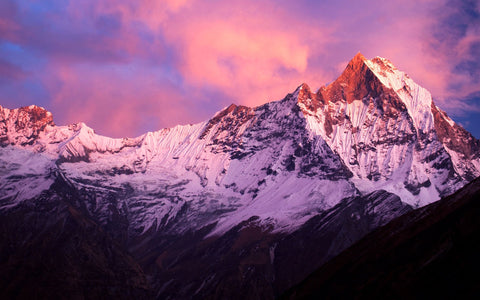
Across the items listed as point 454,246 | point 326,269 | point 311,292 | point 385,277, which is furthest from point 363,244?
point 454,246

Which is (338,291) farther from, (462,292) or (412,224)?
(462,292)

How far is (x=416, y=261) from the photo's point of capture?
120875mm

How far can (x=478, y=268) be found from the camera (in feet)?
309

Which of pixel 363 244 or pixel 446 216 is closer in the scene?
pixel 446 216

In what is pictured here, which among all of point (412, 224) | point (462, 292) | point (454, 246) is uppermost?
point (412, 224)

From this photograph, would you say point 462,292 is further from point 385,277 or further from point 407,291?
point 385,277

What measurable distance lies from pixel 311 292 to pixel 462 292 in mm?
65204

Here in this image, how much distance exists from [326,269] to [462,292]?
255 ft

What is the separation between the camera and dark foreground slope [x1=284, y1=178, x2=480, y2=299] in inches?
3912

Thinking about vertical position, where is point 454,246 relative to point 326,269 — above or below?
below

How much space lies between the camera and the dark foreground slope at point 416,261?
9938 cm

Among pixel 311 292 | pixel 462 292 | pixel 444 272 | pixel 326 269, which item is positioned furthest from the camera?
pixel 326 269

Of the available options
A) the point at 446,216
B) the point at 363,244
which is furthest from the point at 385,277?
the point at 363,244

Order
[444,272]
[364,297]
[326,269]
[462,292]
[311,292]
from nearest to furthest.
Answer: [462,292] < [444,272] < [364,297] < [311,292] < [326,269]
